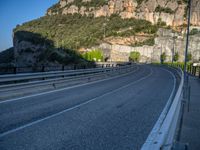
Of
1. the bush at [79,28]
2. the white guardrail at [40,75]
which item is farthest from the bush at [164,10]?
the white guardrail at [40,75]

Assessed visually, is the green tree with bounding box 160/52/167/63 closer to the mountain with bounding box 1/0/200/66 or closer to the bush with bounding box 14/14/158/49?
the mountain with bounding box 1/0/200/66

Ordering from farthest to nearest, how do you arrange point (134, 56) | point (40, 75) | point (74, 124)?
point (134, 56), point (40, 75), point (74, 124)

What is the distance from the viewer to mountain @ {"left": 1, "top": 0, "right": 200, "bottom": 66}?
346ft

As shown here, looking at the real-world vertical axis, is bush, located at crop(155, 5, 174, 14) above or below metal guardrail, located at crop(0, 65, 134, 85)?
above

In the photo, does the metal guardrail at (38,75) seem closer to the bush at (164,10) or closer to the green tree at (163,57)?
the green tree at (163,57)

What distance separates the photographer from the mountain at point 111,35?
105338mm

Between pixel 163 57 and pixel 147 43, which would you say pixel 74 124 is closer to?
pixel 163 57

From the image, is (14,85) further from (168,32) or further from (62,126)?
(168,32)

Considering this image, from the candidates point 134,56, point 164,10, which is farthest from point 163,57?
point 164,10

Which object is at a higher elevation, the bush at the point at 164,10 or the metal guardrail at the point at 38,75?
the bush at the point at 164,10

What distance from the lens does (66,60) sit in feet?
243

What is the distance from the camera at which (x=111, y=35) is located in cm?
14688

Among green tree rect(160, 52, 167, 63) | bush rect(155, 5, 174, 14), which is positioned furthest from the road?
bush rect(155, 5, 174, 14)

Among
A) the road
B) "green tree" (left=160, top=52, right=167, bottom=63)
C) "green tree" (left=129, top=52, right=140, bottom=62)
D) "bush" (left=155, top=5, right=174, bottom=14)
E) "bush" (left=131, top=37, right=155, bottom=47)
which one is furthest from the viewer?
"bush" (left=155, top=5, right=174, bottom=14)
